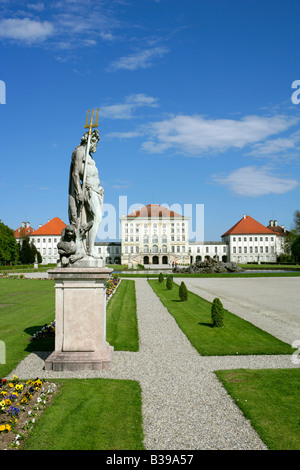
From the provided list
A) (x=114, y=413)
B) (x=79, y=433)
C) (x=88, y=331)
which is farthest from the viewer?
(x=88, y=331)

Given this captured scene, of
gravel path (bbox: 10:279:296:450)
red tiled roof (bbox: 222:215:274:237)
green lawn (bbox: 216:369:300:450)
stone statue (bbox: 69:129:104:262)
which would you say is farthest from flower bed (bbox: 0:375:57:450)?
red tiled roof (bbox: 222:215:274:237)

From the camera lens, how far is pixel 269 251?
95.4 m

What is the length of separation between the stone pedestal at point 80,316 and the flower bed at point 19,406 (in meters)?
1.05

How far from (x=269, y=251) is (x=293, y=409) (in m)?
94.6

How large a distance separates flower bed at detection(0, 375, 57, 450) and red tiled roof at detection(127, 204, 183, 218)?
86232 mm

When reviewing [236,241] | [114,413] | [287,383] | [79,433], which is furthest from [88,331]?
[236,241]

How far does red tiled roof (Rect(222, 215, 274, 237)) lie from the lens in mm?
95938

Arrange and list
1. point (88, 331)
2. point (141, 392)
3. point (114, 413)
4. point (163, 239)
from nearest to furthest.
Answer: point (114, 413)
point (141, 392)
point (88, 331)
point (163, 239)

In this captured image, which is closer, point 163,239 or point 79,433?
point 79,433

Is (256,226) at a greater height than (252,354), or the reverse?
(256,226)

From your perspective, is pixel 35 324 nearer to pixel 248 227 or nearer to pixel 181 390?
pixel 181 390

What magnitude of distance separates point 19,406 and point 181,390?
2.50m

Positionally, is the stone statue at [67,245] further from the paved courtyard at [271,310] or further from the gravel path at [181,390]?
the paved courtyard at [271,310]

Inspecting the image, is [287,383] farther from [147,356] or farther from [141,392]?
[147,356]
